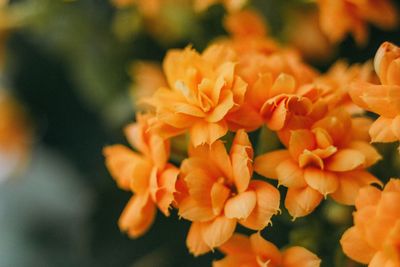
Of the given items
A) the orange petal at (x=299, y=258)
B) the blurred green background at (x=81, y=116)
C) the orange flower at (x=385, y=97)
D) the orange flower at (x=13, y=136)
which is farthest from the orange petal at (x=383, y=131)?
the orange flower at (x=13, y=136)

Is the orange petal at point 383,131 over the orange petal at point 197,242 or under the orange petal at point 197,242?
over

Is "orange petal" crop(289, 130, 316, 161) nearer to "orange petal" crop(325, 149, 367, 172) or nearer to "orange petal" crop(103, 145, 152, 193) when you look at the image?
"orange petal" crop(325, 149, 367, 172)

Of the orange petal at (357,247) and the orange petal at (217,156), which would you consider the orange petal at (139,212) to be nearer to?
the orange petal at (217,156)

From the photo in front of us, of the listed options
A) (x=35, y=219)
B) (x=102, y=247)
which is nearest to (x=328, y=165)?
(x=102, y=247)

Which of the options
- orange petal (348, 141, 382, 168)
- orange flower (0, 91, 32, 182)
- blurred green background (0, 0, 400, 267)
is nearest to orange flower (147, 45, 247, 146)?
orange petal (348, 141, 382, 168)

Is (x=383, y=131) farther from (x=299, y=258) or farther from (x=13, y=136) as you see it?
(x=13, y=136)

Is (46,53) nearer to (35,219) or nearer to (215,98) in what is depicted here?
(35,219)

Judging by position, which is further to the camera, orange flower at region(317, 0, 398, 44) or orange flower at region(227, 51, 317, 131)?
orange flower at region(317, 0, 398, 44)
